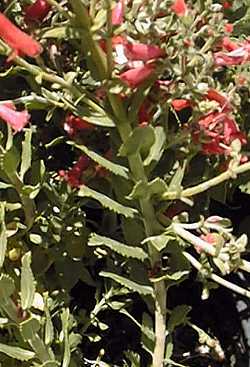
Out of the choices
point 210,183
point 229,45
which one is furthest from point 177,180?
point 229,45

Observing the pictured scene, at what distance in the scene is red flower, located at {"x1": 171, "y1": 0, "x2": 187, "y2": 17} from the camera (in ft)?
2.82

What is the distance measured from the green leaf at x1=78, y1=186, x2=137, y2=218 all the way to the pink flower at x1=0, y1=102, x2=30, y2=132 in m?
0.12

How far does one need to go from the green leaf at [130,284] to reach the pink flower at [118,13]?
0.30 meters

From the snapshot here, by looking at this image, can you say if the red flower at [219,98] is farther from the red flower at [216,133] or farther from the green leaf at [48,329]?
the green leaf at [48,329]

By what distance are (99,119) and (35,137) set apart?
0.75 ft

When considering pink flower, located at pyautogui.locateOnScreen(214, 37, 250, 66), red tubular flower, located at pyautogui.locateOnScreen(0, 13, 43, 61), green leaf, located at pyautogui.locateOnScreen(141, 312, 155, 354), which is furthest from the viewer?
green leaf, located at pyautogui.locateOnScreen(141, 312, 155, 354)

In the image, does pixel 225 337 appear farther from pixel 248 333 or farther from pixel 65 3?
pixel 65 3

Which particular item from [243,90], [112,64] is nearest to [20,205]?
[112,64]

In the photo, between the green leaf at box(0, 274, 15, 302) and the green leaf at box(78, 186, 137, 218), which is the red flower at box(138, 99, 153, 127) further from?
the green leaf at box(0, 274, 15, 302)

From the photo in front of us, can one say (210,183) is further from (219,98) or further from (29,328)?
(29,328)

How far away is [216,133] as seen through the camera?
3.18ft

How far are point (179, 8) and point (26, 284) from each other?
31cm

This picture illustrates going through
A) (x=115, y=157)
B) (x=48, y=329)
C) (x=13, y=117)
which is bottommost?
(x=48, y=329)

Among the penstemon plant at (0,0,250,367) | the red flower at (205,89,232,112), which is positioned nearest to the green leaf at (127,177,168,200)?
the penstemon plant at (0,0,250,367)
